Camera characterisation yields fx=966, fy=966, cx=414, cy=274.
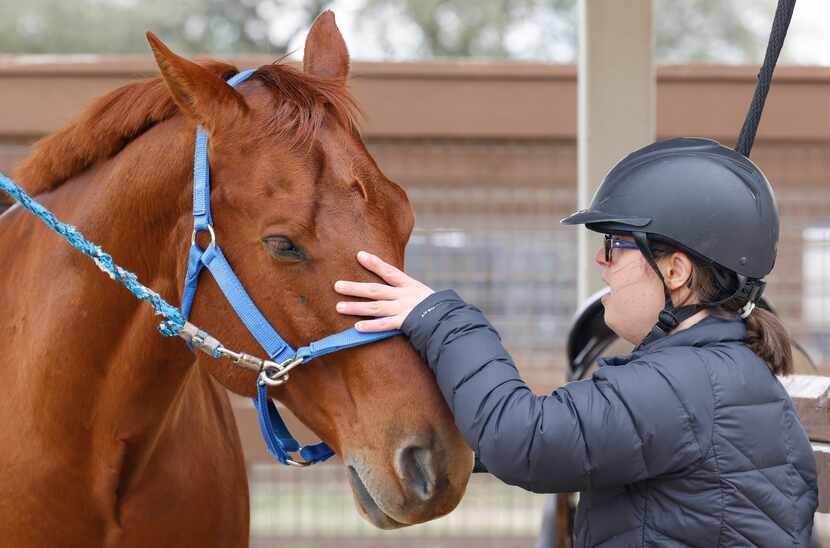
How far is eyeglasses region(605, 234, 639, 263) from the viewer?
171 cm

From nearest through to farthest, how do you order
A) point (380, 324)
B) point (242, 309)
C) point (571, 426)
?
1. point (571, 426)
2. point (380, 324)
3. point (242, 309)

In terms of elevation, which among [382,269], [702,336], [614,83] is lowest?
[702,336]

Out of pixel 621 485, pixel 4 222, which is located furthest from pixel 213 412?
pixel 621 485

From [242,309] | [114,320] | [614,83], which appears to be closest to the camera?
[242,309]

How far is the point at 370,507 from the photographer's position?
169 centimetres

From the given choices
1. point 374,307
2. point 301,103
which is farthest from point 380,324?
point 301,103

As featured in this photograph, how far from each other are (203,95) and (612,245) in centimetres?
79

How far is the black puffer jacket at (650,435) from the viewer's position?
152 cm

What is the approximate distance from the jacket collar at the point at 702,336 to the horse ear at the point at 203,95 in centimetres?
84

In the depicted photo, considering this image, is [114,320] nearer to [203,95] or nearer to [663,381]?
[203,95]

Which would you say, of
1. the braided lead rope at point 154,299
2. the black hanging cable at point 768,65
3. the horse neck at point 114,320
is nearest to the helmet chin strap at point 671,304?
the black hanging cable at point 768,65

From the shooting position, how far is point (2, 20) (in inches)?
594

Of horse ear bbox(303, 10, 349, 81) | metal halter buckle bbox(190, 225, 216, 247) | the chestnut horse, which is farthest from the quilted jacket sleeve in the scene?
horse ear bbox(303, 10, 349, 81)

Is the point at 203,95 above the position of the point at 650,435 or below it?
above
